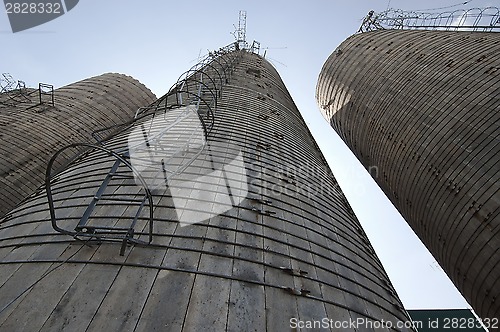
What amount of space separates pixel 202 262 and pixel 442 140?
10593 millimetres

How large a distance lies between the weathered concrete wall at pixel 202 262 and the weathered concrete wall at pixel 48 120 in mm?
7003

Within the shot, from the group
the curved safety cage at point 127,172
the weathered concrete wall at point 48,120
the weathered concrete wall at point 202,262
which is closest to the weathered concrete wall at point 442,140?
the weathered concrete wall at point 202,262

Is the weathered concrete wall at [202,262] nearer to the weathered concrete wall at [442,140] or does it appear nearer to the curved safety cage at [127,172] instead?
the curved safety cage at [127,172]

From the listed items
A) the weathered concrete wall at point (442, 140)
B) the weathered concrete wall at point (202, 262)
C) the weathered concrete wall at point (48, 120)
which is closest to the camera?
the weathered concrete wall at point (202, 262)

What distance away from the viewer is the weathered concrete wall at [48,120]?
14141 mm

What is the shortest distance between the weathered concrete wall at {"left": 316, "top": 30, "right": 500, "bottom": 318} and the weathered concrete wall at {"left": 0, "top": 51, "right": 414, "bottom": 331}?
417cm

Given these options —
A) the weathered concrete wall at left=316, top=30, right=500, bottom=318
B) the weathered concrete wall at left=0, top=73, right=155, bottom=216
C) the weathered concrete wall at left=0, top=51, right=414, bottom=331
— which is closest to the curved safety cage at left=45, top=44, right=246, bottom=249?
the weathered concrete wall at left=0, top=51, right=414, bottom=331

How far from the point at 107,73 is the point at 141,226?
2305cm

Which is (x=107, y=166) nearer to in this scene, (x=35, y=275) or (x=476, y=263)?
(x=35, y=275)

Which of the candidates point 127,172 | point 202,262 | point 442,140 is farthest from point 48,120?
point 442,140

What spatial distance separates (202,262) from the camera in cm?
506

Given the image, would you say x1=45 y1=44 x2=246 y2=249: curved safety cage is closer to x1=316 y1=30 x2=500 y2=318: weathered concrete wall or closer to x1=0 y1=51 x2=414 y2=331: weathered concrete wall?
x1=0 y1=51 x2=414 y2=331: weathered concrete wall

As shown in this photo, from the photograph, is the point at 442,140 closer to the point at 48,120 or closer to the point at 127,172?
the point at 127,172

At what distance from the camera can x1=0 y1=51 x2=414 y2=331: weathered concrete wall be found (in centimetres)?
415
